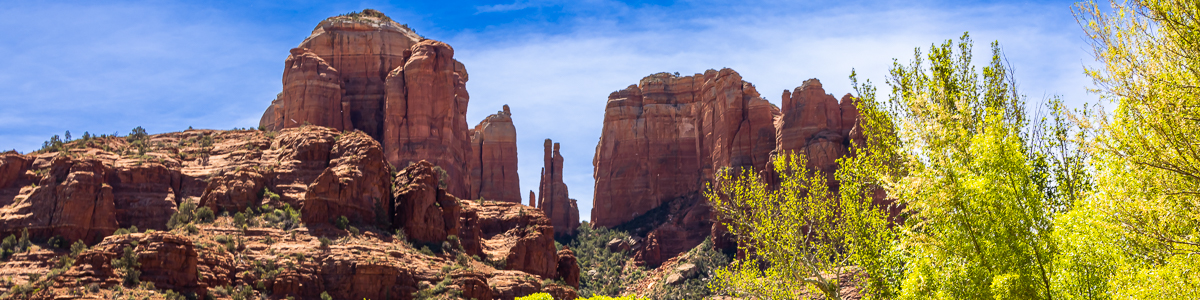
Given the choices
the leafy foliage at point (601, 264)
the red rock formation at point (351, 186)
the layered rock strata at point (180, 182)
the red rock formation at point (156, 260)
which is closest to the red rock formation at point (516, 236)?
the red rock formation at point (351, 186)

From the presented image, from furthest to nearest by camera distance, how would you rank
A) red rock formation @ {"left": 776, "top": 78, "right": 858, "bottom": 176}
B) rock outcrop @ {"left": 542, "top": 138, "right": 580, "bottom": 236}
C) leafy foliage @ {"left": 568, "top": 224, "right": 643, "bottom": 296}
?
rock outcrop @ {"left": 542, "top": 138, "right": 580, "bottom": 236} < leafy foliage @ {"left": 568, "top": 224, "right": 643, "bottom": 296} < red rock formation @ {"left": 776, "top": 78, "right": 858, "bottom": 176}

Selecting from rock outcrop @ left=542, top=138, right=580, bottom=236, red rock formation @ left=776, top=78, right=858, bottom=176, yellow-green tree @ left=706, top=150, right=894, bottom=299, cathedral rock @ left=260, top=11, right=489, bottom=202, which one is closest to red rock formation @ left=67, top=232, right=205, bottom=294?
yellow-green tree @ left=706, top=150, right=894, bottom=299

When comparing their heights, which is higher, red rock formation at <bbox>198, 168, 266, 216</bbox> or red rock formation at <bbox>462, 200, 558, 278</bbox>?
red rock formation at <bbox>198, 168, 266, 216</bbox>

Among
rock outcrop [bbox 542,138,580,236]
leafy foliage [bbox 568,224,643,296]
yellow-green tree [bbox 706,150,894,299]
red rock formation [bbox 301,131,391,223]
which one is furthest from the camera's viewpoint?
rock outcrop [bbox 542,138,580,236]

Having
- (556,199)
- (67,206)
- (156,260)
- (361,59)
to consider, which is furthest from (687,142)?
(156,260)

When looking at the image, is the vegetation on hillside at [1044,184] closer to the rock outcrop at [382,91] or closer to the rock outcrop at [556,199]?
the rock outcrop at [382,91]

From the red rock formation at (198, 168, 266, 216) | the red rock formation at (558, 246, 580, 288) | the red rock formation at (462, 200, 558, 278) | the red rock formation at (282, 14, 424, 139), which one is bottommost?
the red rock formation at (558, 246, 580, 288)

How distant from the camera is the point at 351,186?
62.9m

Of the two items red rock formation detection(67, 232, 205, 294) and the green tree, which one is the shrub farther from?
the green tree

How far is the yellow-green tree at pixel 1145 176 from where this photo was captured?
18.4m

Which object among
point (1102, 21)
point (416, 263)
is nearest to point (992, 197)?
point (1102, 21)

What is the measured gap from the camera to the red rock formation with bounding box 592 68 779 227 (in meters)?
115

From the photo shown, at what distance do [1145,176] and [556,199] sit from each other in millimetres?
122538

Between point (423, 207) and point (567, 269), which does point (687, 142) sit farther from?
point (423, 207)
